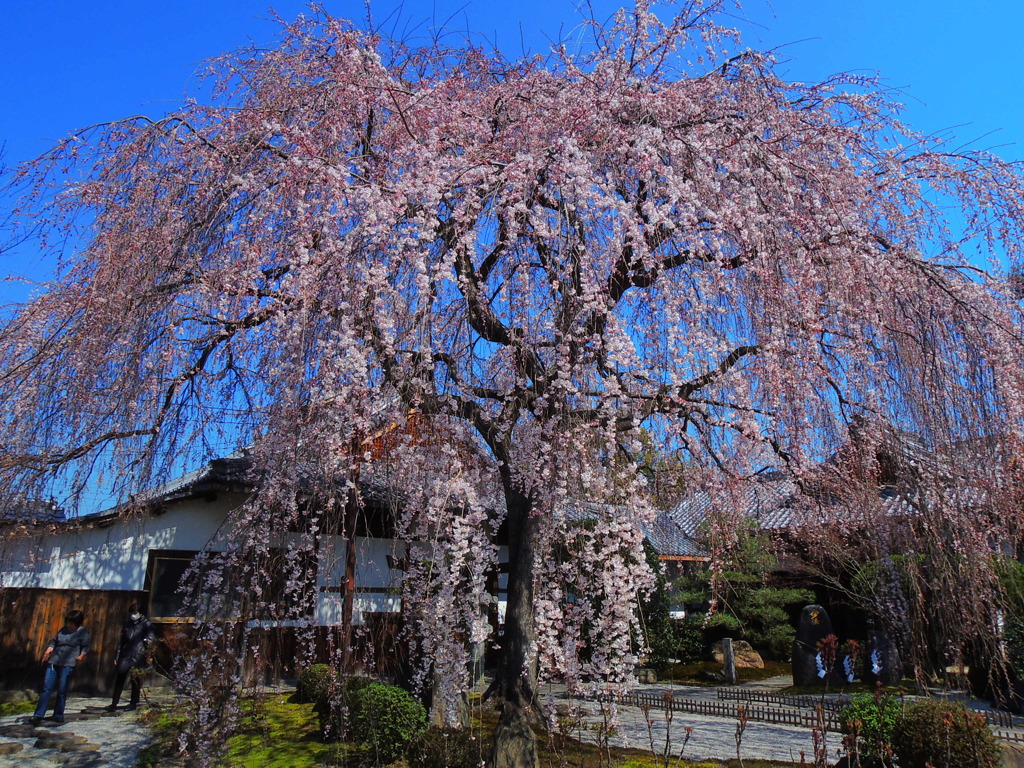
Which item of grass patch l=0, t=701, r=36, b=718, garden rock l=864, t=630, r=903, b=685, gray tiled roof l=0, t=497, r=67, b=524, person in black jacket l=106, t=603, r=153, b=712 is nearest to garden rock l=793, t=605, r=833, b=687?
garden rock l=864, t=630, r=903, b=685

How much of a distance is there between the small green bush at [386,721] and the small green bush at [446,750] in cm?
14

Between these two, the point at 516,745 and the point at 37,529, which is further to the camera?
the point at 37,529

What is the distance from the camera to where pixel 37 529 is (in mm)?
8156

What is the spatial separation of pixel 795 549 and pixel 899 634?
4510 millimetres

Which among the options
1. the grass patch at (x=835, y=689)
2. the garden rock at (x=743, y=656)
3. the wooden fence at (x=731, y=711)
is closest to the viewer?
the wooden fence at (x=731, y=711)

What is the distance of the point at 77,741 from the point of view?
6.88m

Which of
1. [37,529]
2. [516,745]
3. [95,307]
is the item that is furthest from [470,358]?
[37,529]

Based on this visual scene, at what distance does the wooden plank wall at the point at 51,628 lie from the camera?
361 inches

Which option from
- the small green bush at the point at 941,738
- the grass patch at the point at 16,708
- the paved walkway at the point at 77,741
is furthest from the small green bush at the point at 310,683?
the small green bush at the point at 941,738

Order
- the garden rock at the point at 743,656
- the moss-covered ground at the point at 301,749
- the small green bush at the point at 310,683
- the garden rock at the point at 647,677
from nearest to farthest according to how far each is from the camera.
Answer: the moss-covered ground at the point at 301,749
the small green bush at the point at 310,683
the garden rock at the point at 647,677
the garden rock at the point at 743,656

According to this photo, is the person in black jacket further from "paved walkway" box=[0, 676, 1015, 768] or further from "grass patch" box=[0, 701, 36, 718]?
"grass patch" box=[0, 701, 36, 718]

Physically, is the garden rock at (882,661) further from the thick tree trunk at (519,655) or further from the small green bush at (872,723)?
the thick tree trunk at (519,655)

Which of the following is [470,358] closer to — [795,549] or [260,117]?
[260,117]

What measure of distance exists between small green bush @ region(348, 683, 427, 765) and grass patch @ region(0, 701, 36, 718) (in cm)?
499
